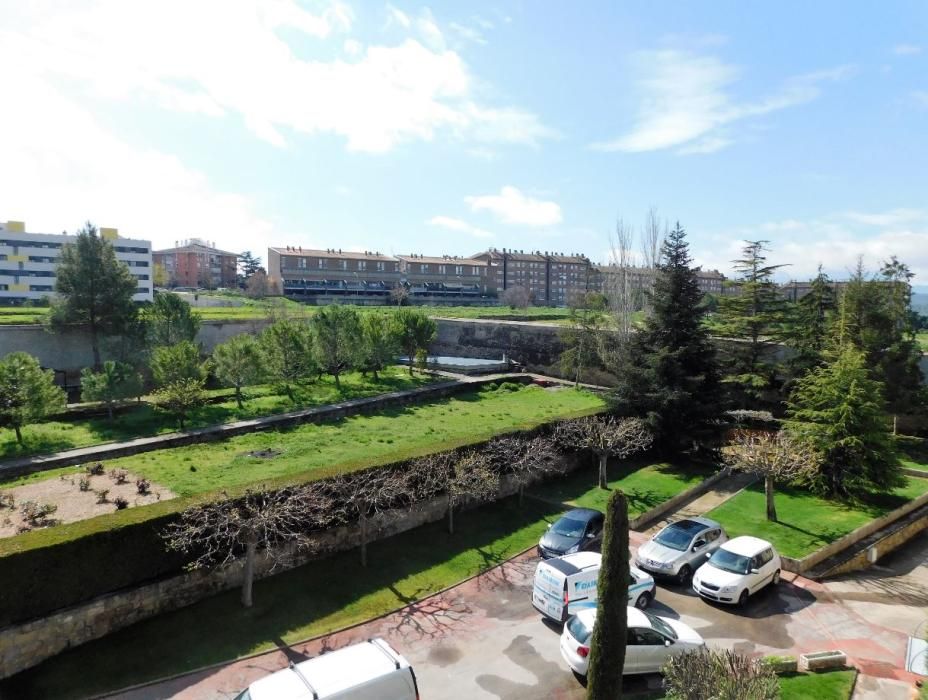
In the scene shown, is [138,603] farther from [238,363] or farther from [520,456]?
[238,363]

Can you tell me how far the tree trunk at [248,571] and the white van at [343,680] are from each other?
4790 millimetres

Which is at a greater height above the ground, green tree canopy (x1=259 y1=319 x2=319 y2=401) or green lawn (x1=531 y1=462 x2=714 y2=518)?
green tree canopy (x1=259 y1=319 x2=319 y2=401)

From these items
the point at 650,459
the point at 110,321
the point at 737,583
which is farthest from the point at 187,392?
the point at 737,583

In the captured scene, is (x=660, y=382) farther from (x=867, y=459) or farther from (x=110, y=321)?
(x=110, y=321)

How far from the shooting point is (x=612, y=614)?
9.69m

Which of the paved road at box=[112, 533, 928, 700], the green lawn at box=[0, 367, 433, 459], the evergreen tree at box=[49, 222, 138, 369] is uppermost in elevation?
the evergreen tree at box=[49, 222, 138, 369]

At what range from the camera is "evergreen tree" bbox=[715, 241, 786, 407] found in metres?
29.7

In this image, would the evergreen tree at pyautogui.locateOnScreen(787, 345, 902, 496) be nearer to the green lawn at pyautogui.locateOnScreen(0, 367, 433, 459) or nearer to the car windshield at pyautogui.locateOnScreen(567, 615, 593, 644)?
the car windshield at pyautogui.locateOnScreen(567, 615, 593, 644)

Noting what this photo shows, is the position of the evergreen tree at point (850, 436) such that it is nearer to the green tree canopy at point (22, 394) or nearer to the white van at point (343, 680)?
the white van at point (343, 680)

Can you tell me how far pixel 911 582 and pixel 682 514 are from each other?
647 centimetres

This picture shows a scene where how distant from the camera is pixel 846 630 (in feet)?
44.5

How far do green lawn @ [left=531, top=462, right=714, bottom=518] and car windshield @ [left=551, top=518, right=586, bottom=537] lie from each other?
3.19 metres

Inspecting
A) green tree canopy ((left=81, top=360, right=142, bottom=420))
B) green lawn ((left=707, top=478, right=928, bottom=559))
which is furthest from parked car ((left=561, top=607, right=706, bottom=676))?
green tree canopy ((left=81, top=360, right=142, bottom=420))

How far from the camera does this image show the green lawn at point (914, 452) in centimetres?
2528
